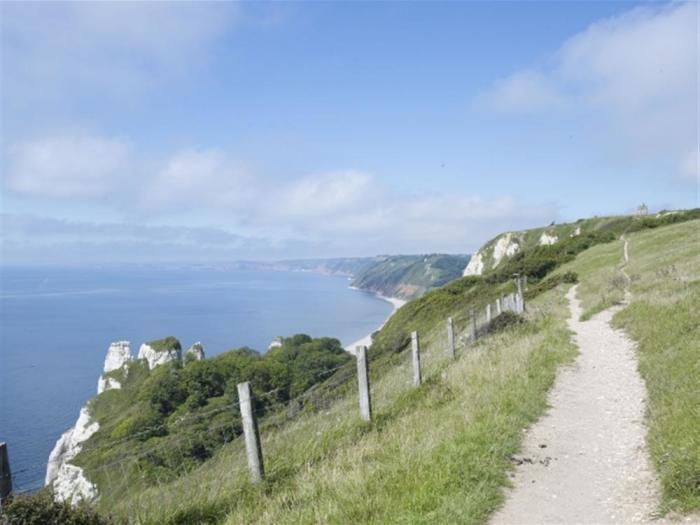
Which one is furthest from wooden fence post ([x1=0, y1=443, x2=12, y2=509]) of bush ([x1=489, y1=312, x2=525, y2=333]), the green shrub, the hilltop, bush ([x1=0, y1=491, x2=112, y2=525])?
the green shrub

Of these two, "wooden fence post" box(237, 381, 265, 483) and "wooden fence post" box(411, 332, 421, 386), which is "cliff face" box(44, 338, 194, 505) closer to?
"wooden fence post" box(411, 332, 421, 386)

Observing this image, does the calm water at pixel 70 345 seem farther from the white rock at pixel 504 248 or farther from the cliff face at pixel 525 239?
the white rock at pixel 504 248

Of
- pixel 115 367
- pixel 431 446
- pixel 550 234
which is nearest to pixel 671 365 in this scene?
pixel 431 446

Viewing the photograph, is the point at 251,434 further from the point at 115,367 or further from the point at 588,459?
the point at 115,367

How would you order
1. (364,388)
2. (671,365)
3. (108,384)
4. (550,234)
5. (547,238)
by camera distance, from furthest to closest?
(550,234), (547,238), (108,384), (671,365), (364,388)

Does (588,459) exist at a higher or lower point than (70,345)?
higher

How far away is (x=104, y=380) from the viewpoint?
3142 inches

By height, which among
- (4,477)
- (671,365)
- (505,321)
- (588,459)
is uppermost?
(4,477)

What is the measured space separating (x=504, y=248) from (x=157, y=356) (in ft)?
283

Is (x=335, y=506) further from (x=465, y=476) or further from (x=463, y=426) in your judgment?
(x=463, y=426)

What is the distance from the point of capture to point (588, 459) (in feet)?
25.0

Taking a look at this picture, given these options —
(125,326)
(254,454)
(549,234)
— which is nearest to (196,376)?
(254,454)

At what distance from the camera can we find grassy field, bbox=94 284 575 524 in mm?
6184

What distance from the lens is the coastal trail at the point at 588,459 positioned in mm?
6012
